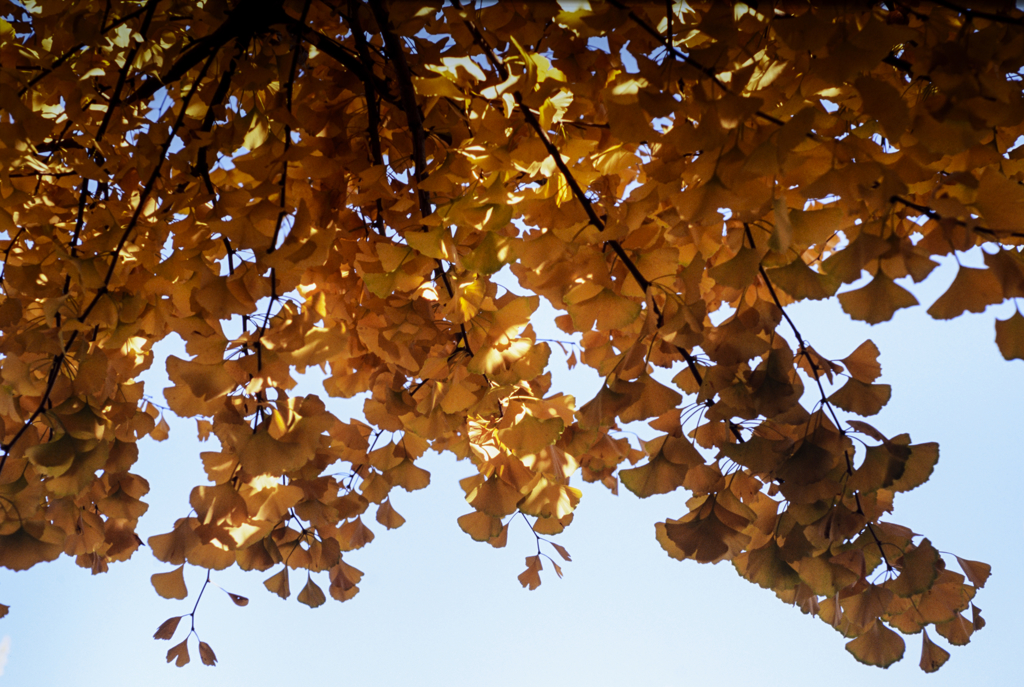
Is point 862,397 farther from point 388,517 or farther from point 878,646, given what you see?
point 388,517

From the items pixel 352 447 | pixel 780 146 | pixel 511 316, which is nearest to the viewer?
pixel 780 146

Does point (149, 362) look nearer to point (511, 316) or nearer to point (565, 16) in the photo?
point (511, 316)

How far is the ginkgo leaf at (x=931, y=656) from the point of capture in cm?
47

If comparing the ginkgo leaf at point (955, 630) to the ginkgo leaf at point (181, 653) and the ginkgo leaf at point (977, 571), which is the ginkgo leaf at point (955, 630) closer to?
the ginkgo leaf at point (977, 571)

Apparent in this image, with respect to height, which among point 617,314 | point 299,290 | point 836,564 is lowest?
point 836,564

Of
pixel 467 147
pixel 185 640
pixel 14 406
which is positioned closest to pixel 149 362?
pixel 14 406

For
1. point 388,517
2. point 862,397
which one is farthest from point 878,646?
point 388,517

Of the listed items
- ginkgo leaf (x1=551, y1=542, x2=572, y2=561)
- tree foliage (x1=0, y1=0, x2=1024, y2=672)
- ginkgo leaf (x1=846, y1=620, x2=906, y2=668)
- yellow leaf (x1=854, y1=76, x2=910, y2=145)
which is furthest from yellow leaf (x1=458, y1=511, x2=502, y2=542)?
yellow leaf (x1=854, y1=76, x2=910, y2=145)

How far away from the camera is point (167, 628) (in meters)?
0.58

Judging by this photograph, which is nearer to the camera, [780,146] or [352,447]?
[780,146]

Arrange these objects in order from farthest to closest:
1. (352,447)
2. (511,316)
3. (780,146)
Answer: (352,447)
(511,316)
(780,146)

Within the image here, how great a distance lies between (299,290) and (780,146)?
0.35m

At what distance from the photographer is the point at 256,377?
345 mm

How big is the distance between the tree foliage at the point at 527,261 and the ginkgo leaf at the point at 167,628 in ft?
0.05
